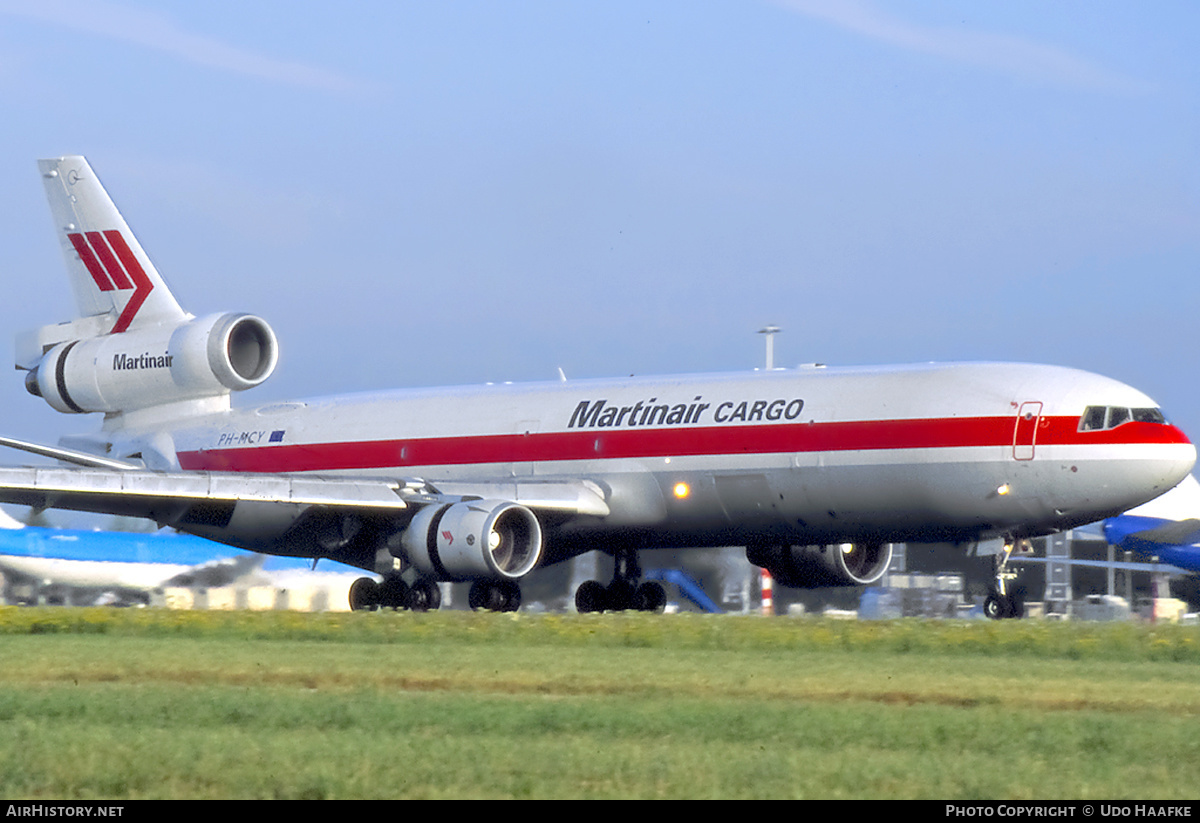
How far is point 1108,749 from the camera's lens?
1048cm

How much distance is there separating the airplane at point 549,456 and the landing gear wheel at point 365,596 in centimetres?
7

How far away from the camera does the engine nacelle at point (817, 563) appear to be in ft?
103

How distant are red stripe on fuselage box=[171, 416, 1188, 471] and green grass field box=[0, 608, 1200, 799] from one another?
5044 millimetres

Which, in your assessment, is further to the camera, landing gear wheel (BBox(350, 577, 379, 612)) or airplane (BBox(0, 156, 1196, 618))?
landing gear wheel (BBox(350, 577, 379, 612))

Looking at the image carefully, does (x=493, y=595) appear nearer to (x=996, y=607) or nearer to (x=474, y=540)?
Result: (x=474, y=540)

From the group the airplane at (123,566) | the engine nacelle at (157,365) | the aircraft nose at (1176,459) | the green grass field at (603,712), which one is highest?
the engine nacelle at (157,365)

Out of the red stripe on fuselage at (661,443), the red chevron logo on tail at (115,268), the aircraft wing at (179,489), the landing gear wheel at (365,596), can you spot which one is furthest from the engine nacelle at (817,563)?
the red chevron logo on tail at (115,268)

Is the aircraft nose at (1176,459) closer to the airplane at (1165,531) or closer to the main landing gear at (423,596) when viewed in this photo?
the main landing gear at (423,596)

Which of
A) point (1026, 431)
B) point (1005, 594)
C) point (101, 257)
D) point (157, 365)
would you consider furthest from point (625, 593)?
point (101, 257)

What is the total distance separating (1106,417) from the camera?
2575 cm

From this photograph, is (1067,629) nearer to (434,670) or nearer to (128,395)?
(434,670)

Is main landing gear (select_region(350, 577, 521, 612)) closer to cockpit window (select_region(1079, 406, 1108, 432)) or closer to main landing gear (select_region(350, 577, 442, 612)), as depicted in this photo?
main landing gear (select_region(350, 577, 442, 612))

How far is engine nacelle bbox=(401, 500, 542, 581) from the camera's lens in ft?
90.6

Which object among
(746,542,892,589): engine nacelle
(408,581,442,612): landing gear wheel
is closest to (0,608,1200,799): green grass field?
(408,581,442,612): landing gear wheel
